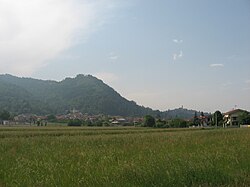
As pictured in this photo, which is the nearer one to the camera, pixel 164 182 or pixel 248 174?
pixel 164 182

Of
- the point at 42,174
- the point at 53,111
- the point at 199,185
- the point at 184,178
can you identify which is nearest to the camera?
the point at 199,185

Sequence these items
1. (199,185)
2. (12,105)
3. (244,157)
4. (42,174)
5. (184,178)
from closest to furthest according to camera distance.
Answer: (199,185), (184,178), (42,174), (244,157), (12,105)

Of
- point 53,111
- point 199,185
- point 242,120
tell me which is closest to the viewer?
point 199,185

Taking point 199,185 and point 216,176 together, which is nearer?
point 199,185

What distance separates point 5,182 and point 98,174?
2.57m

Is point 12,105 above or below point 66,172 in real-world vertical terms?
above

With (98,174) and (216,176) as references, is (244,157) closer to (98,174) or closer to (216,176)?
(216,176)

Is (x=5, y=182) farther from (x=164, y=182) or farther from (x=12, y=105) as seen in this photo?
(x=12, y=105)

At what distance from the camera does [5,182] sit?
9859 mm

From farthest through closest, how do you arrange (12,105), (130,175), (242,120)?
(12,105)
(242,120)
(130,175)

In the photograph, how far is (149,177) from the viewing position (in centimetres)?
902

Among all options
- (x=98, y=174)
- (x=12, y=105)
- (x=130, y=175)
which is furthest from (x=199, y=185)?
(x=12, y=105)

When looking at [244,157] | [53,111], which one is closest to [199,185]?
[244,157]

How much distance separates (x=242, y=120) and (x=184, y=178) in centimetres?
11978
